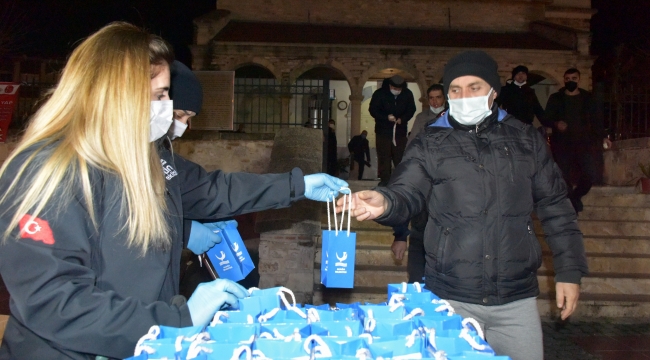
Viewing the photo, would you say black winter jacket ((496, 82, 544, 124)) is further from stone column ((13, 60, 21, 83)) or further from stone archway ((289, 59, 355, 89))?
stone column ((13, 60, 21, 83))

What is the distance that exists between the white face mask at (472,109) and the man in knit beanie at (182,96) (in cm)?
155

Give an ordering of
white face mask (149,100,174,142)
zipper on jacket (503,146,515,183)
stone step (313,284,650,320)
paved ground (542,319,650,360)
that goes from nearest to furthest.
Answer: white face mask (149,100,174,142), zipper on jacket (503,146,515,183), paved ground (542,319,650,360), stone step (313,284,650,320)

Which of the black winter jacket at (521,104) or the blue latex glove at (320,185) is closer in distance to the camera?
the blue latex glove at (320,185)

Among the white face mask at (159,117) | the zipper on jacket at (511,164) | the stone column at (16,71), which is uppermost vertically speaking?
the stone column at (16,71)

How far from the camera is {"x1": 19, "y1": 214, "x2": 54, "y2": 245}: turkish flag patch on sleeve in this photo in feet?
5.09

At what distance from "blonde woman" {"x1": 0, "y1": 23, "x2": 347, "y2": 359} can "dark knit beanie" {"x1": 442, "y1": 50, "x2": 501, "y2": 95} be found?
166cm

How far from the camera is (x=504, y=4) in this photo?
2192 cm

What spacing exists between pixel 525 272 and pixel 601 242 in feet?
18.4

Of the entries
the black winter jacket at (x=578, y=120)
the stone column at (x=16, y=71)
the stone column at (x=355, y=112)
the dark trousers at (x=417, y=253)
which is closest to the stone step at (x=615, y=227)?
the black winter jacket at (x=578, y=120)

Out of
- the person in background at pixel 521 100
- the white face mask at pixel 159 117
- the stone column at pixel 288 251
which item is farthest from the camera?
the person in background at pixel 521 100

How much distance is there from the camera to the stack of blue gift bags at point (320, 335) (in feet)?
5.44

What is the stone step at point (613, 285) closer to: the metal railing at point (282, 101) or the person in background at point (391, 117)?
the person in background at point (391, 117)

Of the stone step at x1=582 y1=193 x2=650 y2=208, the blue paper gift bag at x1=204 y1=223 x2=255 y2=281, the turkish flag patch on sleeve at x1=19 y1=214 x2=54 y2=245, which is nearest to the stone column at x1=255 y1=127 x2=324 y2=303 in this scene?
the blue paper gift bag at x1=204 y1=223 x2=255 y2=281

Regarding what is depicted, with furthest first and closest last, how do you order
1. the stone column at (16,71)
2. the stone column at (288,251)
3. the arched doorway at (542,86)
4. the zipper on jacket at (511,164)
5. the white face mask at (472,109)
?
the arched doorway at (542,86), the stone column at (16,71), the stone column at (288,251), the white face mask at (472,109), the zipper on jacket at (511,164)
